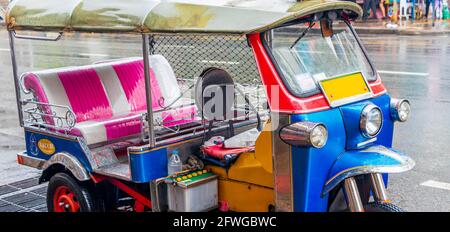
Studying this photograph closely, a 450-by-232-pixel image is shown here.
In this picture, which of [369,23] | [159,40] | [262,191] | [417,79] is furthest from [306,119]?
[369,23]

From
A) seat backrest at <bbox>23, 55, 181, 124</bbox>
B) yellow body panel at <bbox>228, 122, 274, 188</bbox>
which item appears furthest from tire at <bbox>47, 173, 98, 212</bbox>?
yellow body panel at <bbox>228, 122, 274, 188</bbox>

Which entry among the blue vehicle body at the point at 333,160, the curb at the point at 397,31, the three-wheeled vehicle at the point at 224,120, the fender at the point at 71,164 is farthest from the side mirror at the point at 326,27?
the curb at the point at 397,31

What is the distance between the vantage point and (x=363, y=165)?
12.7 feet

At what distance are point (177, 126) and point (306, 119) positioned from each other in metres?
1.38

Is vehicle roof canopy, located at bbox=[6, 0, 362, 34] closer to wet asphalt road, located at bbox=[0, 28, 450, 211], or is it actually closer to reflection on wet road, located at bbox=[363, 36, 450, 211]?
reflection on wet road, located at bbox=[363, 36, 450, 211]

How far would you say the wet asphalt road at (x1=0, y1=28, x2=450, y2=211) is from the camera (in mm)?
6055

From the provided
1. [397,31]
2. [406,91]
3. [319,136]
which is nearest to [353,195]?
[319,136]

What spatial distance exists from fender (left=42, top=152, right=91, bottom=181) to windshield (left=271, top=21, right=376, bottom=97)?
1691mm

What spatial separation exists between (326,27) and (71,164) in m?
2.09

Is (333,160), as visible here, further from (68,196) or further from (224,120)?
(68,196)

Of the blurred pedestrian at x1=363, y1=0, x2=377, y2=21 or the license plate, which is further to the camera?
the blurred pedestrian at x1=363, y1=0, x2=377, y2=21

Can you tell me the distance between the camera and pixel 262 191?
168 inches

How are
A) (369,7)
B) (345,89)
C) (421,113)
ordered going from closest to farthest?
1. (345,89)
2. (421,113)
3. (369,7)

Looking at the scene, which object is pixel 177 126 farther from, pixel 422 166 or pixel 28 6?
pixel 422 166
